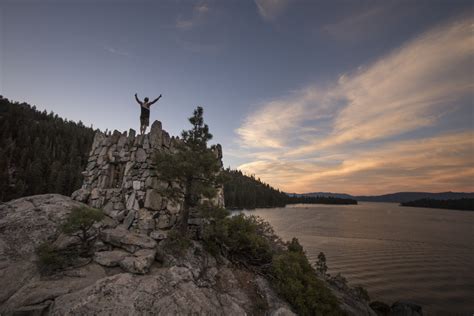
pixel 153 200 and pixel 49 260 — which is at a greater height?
pixel 153 200

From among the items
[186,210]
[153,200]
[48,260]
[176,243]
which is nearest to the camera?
[48,260]

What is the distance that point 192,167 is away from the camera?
29.0 feet

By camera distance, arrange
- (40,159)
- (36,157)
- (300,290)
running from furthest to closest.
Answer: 1. (36,157)
2. (40,159)
3. (300,290)

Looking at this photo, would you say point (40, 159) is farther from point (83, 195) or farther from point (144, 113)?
point (144, 113)

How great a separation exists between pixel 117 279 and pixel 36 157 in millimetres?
95440

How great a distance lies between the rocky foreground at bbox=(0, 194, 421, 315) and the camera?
5371 mm

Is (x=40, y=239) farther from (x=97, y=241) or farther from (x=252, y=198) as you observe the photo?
(x=252, y=198)

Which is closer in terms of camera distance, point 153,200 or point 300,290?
point 300,290

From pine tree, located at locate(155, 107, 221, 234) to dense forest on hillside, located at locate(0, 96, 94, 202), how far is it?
222 ft

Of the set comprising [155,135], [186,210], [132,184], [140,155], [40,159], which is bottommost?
[186,210]

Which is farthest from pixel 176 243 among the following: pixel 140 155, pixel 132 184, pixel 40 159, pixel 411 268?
pixel 40 159

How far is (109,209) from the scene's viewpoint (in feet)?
34.9

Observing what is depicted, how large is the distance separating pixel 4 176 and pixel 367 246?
8741 cm

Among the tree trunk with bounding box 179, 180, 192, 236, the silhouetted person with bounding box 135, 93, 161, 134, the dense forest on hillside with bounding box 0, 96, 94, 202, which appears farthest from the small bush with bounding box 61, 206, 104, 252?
the dense forest on hillside with bounding box 0, 96, 94, 202
